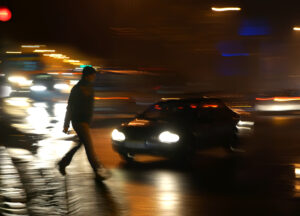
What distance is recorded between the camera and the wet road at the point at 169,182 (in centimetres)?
659

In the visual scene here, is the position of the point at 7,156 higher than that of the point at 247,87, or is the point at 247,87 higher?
the point at 247,87

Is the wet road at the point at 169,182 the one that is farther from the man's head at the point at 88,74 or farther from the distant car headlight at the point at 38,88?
the distant car headlight at the point at 38,88

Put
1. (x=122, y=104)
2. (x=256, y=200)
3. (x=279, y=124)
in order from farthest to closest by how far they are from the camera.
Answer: (x=122, y=104) → (x=279, y=124) → (x=256, y=200)

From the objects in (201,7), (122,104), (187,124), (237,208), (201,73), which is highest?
(201,7)

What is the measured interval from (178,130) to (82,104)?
238 centimetres

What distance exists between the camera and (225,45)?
81.9 feet

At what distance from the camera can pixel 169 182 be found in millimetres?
8398

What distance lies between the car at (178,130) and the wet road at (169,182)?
0.94 feet

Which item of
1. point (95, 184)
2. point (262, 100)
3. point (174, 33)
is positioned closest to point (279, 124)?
point (262, 100)

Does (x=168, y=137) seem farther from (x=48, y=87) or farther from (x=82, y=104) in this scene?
(x=48, y=87)

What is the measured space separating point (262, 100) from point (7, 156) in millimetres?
16442

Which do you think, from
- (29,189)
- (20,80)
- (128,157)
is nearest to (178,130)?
(128,157)

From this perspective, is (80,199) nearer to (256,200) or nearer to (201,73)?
(256,200)

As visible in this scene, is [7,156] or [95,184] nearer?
[95,184]
